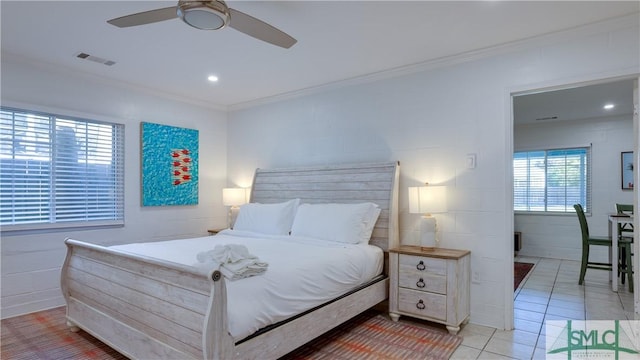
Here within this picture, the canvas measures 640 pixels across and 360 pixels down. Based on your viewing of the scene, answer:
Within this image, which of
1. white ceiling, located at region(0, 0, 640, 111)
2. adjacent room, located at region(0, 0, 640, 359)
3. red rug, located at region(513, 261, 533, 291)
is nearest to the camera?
adjacent room, located at region(0, 0, 640, 359)

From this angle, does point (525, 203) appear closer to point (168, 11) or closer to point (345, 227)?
point (345, 227)

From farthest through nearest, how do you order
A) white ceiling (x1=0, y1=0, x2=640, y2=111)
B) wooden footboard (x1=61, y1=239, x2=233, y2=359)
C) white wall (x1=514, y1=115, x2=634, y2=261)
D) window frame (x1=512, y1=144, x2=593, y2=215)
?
window frame (x1=512, y1=144, x2=593, y2=215), white wall (x1=514, y1=115, x2=634, y2=261), white ceiling (x1=0, y1=0, x2=640, y2=111), wooden footboard (x1=61, y1=239, x2=233, y2=359)

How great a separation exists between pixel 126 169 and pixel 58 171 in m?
0.67

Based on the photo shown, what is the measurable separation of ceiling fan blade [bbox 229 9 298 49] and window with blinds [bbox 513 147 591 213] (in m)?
5.08

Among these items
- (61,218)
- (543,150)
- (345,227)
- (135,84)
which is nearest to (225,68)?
(135,84)

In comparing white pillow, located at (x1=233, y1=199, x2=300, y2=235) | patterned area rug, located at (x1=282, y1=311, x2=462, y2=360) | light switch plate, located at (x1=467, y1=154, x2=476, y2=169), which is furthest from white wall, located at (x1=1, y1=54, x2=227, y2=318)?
light switch plate, located at (x1=467, y1=154, x2=476, y2=169)

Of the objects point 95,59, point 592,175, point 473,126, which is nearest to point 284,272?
point 473,126

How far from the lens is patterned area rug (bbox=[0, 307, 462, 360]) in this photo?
2.55 metres

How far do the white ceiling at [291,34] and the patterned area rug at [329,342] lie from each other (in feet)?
8.04

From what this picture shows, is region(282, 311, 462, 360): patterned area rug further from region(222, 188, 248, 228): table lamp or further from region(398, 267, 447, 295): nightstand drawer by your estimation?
region(222, 188, 248, 228): table lamp

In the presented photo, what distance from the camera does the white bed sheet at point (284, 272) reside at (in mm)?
1933

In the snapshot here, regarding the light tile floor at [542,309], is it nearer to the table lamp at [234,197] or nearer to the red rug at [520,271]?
the red rug at [520,271]

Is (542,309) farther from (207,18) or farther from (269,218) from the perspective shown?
(207,18)

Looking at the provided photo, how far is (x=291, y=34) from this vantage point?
2.86 metres
